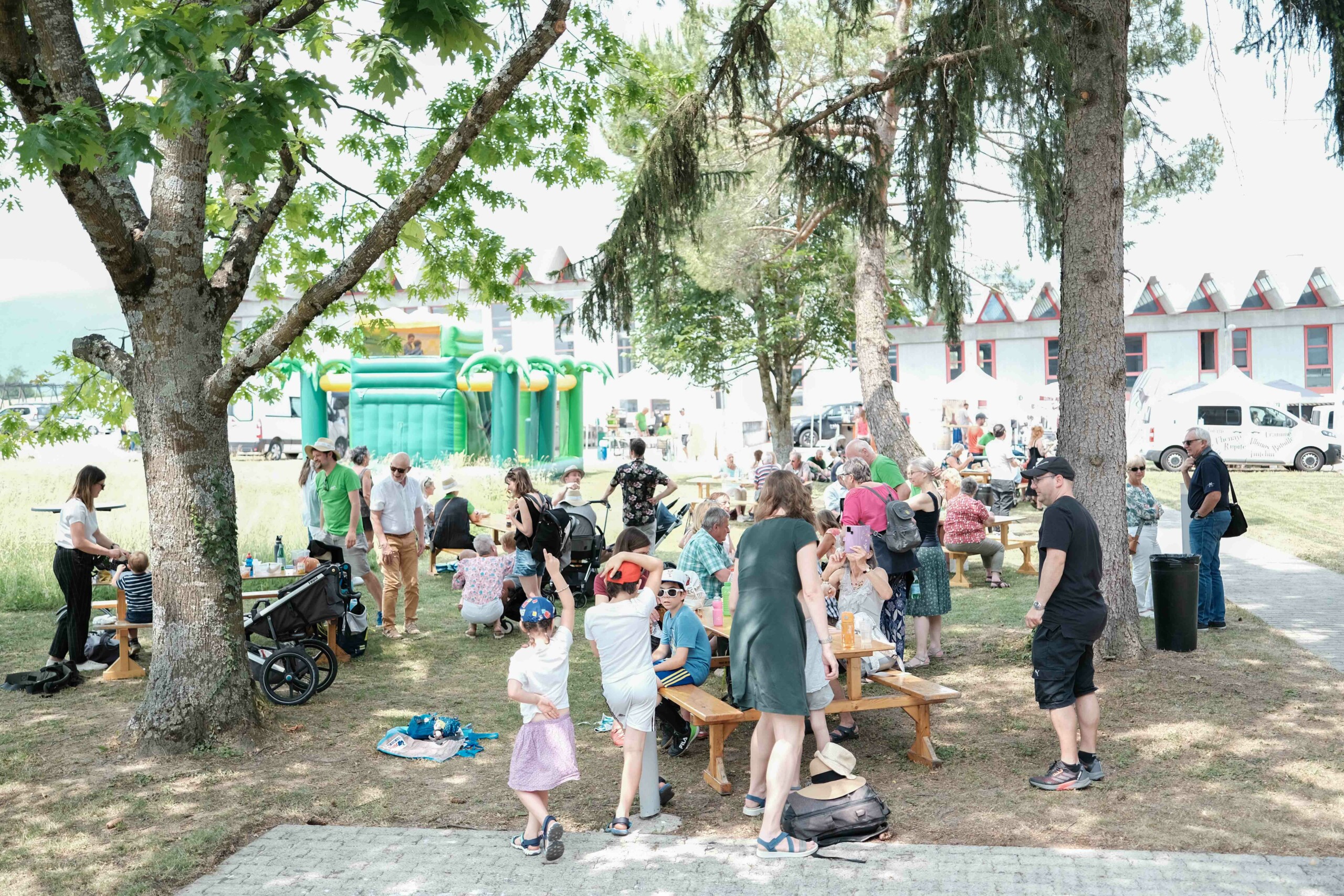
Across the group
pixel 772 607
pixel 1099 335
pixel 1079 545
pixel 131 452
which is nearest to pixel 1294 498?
pixel 1099 335

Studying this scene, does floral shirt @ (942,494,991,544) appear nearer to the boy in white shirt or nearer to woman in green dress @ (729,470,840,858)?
woman in green dress @ (729,470,840,858)

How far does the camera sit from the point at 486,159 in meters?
7.44

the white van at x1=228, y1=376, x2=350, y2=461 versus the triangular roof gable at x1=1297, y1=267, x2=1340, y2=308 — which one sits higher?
the triangular roof gable at x1=1297, y1=267, x2=1340, y2=308

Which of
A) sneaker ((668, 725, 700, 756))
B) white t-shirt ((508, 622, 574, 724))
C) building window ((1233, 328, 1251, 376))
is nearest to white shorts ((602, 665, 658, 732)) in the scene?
white t-shirt ((508, 622, 574, 724))

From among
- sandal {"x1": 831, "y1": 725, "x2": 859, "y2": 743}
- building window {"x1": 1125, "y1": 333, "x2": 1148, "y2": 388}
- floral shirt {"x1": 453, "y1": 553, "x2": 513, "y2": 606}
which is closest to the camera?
sandal {"x1": 831, "y1": 725, "x2": 859, "y2": 743}

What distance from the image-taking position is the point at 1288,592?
10.8 meters

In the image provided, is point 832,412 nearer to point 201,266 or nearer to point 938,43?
point 938,43

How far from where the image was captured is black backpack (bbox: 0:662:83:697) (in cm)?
768

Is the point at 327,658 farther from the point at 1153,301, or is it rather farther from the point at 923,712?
the point at 1153,301

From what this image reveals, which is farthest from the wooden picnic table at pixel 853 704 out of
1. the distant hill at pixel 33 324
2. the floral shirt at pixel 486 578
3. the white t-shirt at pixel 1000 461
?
the distant hill at pixel 33 324

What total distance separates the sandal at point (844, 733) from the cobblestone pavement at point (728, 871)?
165 centimetres

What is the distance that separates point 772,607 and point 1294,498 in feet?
62.9

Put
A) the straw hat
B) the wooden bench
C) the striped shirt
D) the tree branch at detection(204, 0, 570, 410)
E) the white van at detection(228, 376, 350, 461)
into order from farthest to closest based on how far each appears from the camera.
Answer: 1. the white van at detection(228, 376, 350, 461)
2. the striped shirt
3. the tree branch at detection(204, 0, 570, 410)
4. the wooden bench
5. the straw hat

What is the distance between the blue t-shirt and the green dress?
1.20 meters
